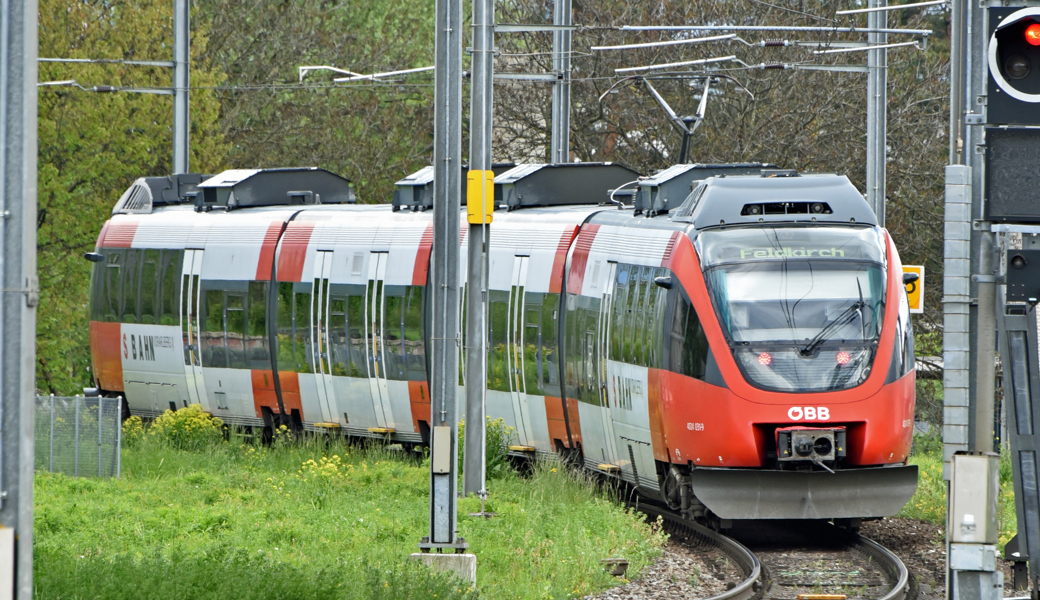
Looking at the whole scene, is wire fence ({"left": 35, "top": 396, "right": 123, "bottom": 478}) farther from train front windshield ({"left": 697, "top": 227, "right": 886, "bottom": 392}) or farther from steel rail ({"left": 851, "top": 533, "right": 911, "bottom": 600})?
steel rail ({"left": 851, "top": 533, "right": 911, "bottom": 600})

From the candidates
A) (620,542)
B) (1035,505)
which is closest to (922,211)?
(620,542)

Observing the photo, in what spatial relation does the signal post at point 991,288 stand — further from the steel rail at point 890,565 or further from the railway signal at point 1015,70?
the steel rail at point 890,565

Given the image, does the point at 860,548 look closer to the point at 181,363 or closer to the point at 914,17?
the point at 181,363

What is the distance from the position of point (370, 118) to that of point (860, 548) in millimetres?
27212

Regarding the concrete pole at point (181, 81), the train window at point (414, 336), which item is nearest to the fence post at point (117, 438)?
the train window at point (414, 336)

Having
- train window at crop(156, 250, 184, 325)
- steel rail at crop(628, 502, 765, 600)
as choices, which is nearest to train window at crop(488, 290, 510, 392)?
steel rail at crop(628, 502, 765, 600)

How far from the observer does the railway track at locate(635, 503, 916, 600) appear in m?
12.1

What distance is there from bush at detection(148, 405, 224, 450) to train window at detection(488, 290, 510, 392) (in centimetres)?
446

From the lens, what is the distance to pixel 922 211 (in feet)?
99.1

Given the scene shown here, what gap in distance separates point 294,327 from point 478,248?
23.6 ft

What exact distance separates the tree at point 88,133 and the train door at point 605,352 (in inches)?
684

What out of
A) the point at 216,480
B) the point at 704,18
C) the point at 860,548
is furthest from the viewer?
the point at 704,18

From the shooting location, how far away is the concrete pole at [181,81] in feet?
78.8

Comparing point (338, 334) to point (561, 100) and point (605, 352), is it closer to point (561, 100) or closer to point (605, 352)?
point (561, 100)
